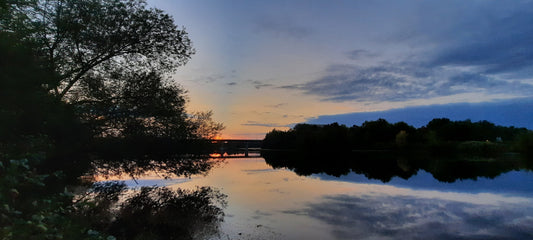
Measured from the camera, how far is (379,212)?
1933cm

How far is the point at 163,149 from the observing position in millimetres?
26703

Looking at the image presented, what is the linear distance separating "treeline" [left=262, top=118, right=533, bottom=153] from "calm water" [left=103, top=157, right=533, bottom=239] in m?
84.7

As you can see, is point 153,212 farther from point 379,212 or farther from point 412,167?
point 412,167

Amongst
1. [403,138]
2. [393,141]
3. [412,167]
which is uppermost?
[403,138]

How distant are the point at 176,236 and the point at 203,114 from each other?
16158 millimetres

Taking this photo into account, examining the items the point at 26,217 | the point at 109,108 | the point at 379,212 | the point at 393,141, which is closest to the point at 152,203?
the point at 109,108

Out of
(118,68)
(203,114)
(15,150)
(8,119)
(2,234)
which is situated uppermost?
(118,68)

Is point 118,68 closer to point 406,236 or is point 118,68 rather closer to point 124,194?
point 124,194

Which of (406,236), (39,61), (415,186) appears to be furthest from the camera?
(415,186)

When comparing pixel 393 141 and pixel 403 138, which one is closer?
pixel 403 138

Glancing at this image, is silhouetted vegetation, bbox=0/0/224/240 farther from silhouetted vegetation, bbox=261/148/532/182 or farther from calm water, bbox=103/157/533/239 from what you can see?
silhouetted vegetation, bbox=261/148/532/182

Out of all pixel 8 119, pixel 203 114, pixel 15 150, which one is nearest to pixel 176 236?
pixel 15 150

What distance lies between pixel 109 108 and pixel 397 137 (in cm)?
11820

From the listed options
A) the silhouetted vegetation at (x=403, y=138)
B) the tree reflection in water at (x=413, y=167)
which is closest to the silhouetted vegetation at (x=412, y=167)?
the tree reflection in water at (x=413, y=167)
